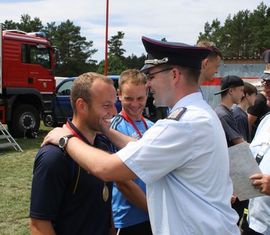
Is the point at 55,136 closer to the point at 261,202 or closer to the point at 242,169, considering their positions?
the point at 242,169

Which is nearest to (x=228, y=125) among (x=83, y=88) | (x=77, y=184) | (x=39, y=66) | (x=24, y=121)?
(x=83, y=88)

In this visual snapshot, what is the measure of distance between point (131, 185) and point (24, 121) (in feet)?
35.9

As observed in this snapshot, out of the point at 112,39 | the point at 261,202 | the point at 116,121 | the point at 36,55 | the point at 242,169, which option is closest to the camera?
the point at 242,169

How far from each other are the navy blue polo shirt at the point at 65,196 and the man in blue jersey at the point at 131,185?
1.44 feet

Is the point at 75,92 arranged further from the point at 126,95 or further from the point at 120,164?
the point at 126,95

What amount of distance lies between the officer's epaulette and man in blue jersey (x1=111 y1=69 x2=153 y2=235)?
2.76ft

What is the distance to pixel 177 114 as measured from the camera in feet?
5.89

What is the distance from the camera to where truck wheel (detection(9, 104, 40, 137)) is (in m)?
12.8

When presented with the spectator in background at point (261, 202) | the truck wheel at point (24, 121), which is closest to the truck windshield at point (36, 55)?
the truck wheel at point (24, 121)

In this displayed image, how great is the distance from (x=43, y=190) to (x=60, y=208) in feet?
0.48

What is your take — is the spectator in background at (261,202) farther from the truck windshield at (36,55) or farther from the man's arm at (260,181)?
the truck windshield at (36,55)

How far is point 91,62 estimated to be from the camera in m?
76.2

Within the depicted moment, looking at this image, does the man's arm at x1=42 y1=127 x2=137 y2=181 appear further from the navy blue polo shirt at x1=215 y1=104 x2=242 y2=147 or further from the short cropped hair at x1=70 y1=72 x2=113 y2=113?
the navy blue polo shirt at x1=215 y1=104 x2=242 y2=147

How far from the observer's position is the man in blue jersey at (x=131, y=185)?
2642 millimetres
